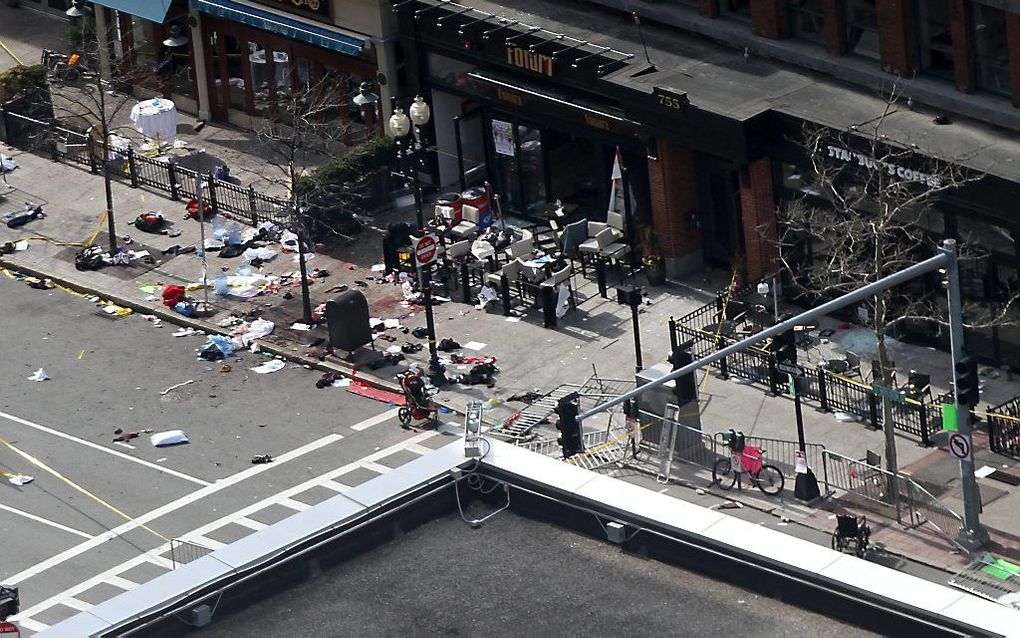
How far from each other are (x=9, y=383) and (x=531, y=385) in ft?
37.1

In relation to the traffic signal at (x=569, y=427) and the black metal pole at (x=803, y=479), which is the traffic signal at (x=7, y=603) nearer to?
the traffic signal at (x=569, y=427)

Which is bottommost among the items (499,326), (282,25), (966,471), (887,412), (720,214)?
(499,326)

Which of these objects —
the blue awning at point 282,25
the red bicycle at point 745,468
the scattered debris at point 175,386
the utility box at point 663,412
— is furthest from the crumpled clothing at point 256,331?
the red bicycle at point 745,468

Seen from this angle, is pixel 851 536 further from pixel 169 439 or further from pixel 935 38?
pixel 169 439

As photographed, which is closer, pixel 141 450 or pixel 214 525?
pixel 214 525

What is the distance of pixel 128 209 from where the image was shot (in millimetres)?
51844

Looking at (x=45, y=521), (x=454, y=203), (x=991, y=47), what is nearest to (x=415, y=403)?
(x=45, y=521)

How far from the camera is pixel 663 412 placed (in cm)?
3794

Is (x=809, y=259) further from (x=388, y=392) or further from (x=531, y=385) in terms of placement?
(x=388, y=392)

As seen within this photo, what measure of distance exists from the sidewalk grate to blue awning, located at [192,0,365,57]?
23.1 metres

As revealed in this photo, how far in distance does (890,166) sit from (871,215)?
1.94 m

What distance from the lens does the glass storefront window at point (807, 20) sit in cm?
4259

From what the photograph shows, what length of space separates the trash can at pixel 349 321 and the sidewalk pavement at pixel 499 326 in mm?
407

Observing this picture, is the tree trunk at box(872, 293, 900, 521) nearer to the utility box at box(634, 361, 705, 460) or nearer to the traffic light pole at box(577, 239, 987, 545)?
the traffic light pole at box(577, 239, 987, 545)
